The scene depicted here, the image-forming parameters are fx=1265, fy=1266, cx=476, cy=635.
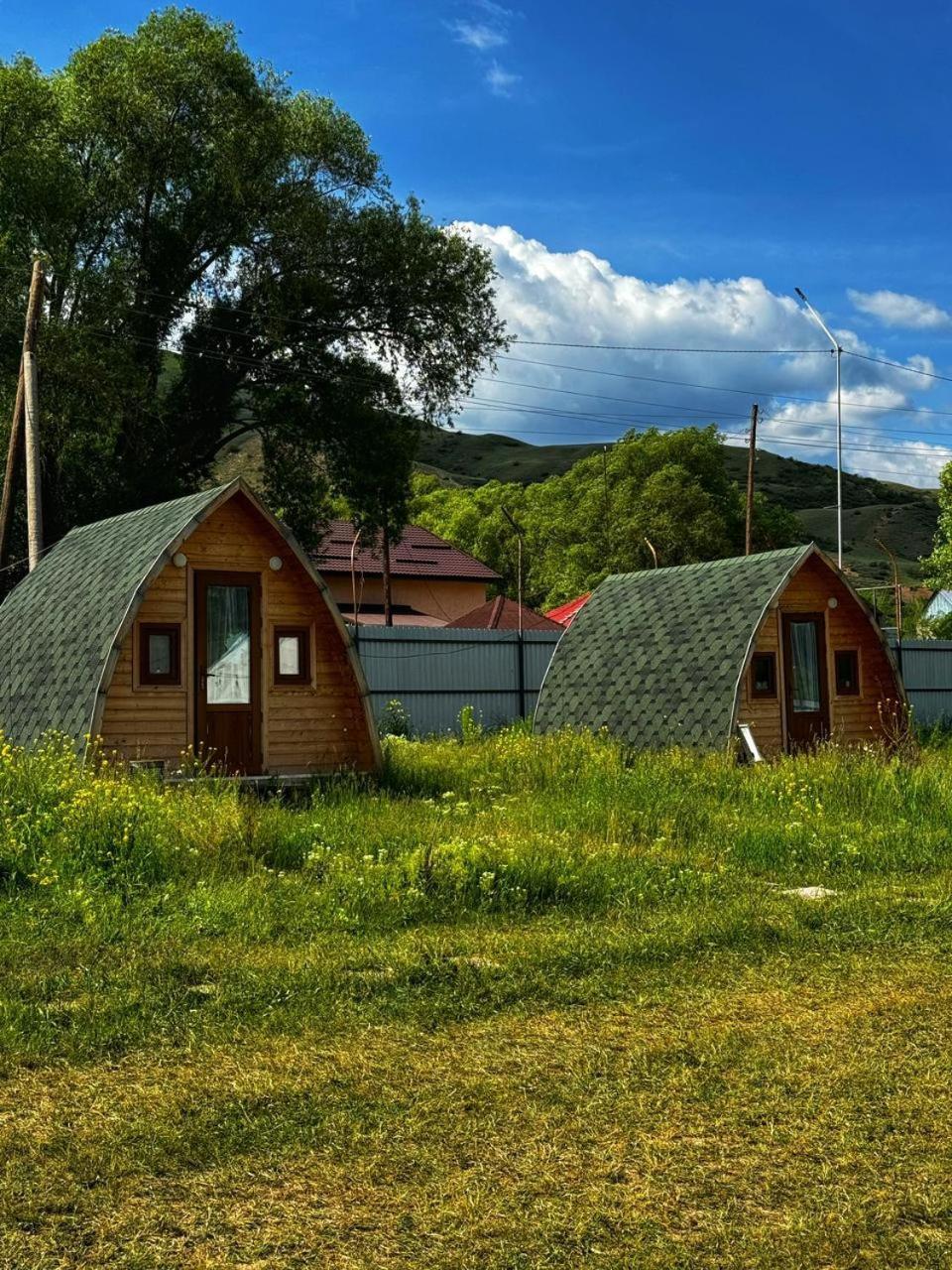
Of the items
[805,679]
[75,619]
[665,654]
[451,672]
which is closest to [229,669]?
[75,619]

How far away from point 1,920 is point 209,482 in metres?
26.1

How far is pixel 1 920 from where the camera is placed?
7695 millimetres

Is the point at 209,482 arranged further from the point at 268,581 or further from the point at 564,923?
the point at 564,923

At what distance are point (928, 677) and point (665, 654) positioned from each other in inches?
588

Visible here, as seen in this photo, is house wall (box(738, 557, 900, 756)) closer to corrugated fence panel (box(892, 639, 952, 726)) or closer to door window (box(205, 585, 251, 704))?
door window (box(205, 585, 251, 704))

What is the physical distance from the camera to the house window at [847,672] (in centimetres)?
1914

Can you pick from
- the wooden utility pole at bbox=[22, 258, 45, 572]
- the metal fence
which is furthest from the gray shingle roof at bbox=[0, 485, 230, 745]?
the metal fence

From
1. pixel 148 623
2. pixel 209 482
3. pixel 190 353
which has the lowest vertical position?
pixel 148 623

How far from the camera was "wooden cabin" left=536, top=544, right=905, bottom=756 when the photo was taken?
17.3 metres

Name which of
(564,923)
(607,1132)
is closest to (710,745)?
(564,923)

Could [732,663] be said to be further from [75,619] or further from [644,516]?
[644,516]

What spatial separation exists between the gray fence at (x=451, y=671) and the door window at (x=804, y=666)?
25.5ft

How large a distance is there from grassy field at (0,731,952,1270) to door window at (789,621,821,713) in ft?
24.7

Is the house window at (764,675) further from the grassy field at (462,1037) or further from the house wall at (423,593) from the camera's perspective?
the house wall at (423,593)
